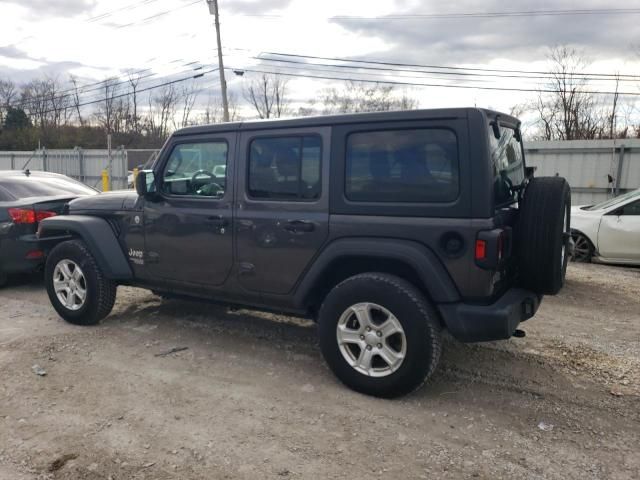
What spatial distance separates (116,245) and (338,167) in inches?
97.6

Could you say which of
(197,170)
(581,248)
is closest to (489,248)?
(197,170)

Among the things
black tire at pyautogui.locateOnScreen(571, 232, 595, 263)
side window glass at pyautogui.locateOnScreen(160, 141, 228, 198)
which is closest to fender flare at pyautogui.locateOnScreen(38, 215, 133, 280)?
side window glass at pyautogui.locateOnScreen(160, 141, 228, 198)

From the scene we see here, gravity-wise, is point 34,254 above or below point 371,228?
below

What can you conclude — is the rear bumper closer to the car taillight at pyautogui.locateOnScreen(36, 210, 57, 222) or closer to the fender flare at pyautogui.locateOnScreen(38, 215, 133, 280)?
the fender flare at pyautogui.locateOnScreen(38, 215, 133, 280)

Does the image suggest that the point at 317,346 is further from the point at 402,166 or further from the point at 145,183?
the point at 145,183

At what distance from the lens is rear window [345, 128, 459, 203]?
11.1ft

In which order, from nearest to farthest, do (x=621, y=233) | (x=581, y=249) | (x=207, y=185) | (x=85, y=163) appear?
1. (x=207, y=185)
2. (x=621, y=233)
3. (x=581, y=249)
4. (x=85, y=163)

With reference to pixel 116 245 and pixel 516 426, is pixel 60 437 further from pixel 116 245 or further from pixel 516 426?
pixel 516 426

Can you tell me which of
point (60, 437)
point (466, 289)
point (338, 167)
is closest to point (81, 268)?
point (60, 437)

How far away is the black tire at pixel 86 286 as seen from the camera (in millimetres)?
5000

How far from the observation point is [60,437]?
3.20 meters

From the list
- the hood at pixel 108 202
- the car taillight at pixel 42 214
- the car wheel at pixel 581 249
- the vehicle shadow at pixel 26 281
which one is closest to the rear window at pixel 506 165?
the hood at pixel 108 202

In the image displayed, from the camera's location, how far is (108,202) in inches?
199

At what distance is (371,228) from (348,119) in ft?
2.64
